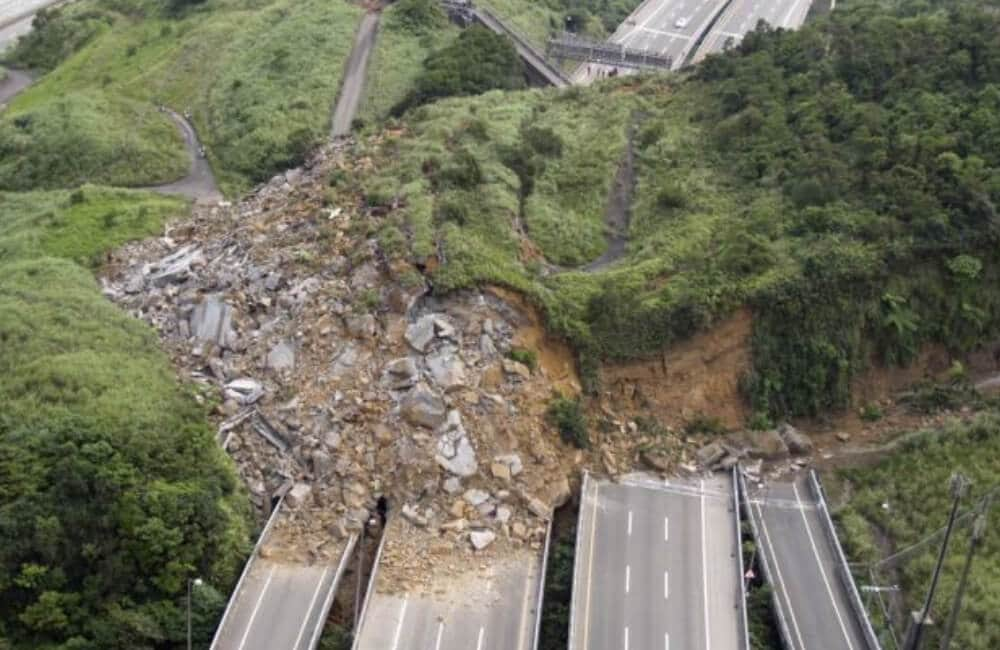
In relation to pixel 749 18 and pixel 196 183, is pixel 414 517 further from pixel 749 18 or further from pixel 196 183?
pixel 749 18

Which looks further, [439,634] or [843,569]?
[843,569]

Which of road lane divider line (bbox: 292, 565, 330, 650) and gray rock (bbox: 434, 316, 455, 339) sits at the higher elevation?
gray rock (bbox: 434, 316, 455, 339)

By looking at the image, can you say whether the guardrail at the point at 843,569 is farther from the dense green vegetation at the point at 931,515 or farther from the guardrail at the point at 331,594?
the guardrail at the point at 331,594

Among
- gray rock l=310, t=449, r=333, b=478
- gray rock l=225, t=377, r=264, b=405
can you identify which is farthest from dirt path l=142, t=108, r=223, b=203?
gray rock l=310, t=449, r=333, b=478

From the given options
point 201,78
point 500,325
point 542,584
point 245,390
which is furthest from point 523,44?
point 542,584

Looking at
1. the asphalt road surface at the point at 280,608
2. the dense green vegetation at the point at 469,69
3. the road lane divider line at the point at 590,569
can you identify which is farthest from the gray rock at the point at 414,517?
the dense green vegetation at the point at 469,69

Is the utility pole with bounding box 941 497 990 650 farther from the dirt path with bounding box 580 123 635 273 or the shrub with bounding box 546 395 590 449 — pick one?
the dirt path with bounding box 580 123 635 273
